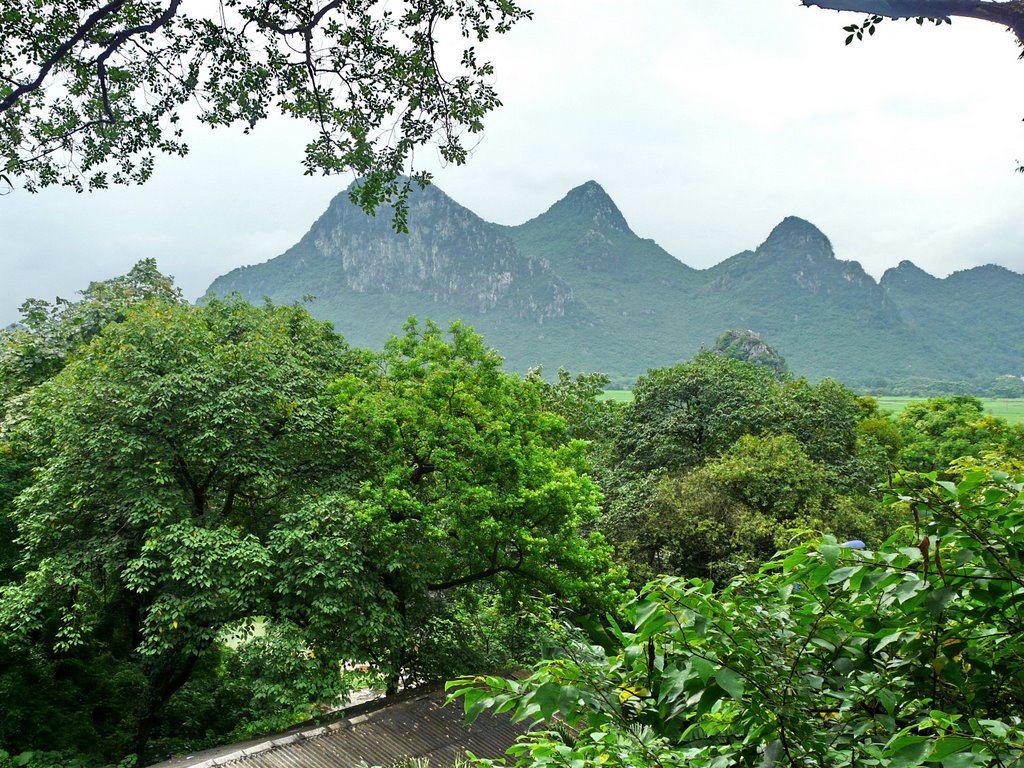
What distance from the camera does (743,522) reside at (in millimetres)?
16375

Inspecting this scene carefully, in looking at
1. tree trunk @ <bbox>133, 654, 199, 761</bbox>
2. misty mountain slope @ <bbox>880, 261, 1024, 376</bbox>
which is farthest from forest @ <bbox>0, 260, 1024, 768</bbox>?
misty mountain slope @ <bbox>880, 261, 1024, 376</bbox>

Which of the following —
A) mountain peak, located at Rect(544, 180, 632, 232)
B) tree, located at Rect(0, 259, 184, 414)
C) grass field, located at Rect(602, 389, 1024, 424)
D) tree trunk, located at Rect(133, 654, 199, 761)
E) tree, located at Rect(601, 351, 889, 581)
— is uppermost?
mountain peak, located at Rect(544, 180, 632, 232)

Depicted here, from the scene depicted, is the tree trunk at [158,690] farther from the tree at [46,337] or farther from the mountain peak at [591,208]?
the mountain peak at [591,208]

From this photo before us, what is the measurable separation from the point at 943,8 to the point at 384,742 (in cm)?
944

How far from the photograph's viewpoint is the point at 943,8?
363 centimetres

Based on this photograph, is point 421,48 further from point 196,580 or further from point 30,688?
point 30,688

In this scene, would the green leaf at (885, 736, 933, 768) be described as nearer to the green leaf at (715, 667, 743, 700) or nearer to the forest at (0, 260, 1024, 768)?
the green leaf at (715, 667, 743, 700)

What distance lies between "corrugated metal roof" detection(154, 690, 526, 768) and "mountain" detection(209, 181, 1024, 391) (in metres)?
96.8

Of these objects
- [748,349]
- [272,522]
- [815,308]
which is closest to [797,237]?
[815,308]

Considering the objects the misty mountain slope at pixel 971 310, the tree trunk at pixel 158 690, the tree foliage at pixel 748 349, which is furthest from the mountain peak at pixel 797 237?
the tree trunk at pixel 158 690

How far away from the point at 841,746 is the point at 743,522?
1508 cm

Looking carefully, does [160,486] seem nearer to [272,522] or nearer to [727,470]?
[272,522]

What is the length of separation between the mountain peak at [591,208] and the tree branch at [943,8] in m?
164

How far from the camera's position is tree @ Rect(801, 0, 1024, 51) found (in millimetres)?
3547
